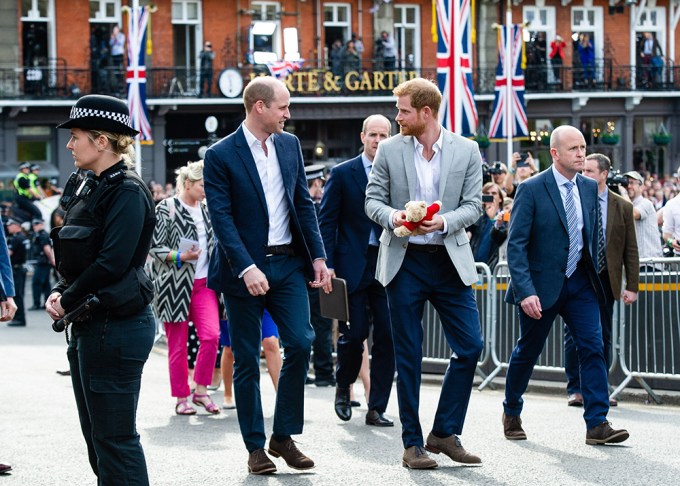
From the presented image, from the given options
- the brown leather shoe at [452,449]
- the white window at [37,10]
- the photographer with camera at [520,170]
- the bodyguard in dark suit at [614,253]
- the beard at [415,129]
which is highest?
the white window at [37,10]

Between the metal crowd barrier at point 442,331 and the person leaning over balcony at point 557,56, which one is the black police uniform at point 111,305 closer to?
the metal crowd barrier at point 442,331

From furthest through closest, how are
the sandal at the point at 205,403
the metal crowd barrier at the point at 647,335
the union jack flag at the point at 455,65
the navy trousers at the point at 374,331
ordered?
1. the union jack flag at the point at 455,65
2. the metal crowd barrier at the point at 647,335
3. the sandal at the point at 205,403
4. the navy trousers at the point at 374,331

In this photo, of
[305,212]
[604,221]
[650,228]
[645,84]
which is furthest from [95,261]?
[645,84]

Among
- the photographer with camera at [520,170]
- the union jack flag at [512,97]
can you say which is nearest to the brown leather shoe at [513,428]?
the photographer with camera at [520,170]

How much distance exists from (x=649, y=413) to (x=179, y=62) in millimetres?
32396

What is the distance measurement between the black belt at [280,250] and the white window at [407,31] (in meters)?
36.6

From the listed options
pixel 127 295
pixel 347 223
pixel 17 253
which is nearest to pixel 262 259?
pixel 127 295

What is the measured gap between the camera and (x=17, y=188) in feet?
82.3

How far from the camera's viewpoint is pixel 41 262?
67.2 ft

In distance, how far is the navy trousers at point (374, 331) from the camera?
916 cm

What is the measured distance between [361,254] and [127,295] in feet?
12.2

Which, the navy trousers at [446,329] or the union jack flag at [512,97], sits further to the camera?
the union jack flag at [512,97]

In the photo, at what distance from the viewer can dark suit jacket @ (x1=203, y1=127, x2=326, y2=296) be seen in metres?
7.33

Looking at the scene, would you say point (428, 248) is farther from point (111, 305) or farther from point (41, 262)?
point (41, 262)
